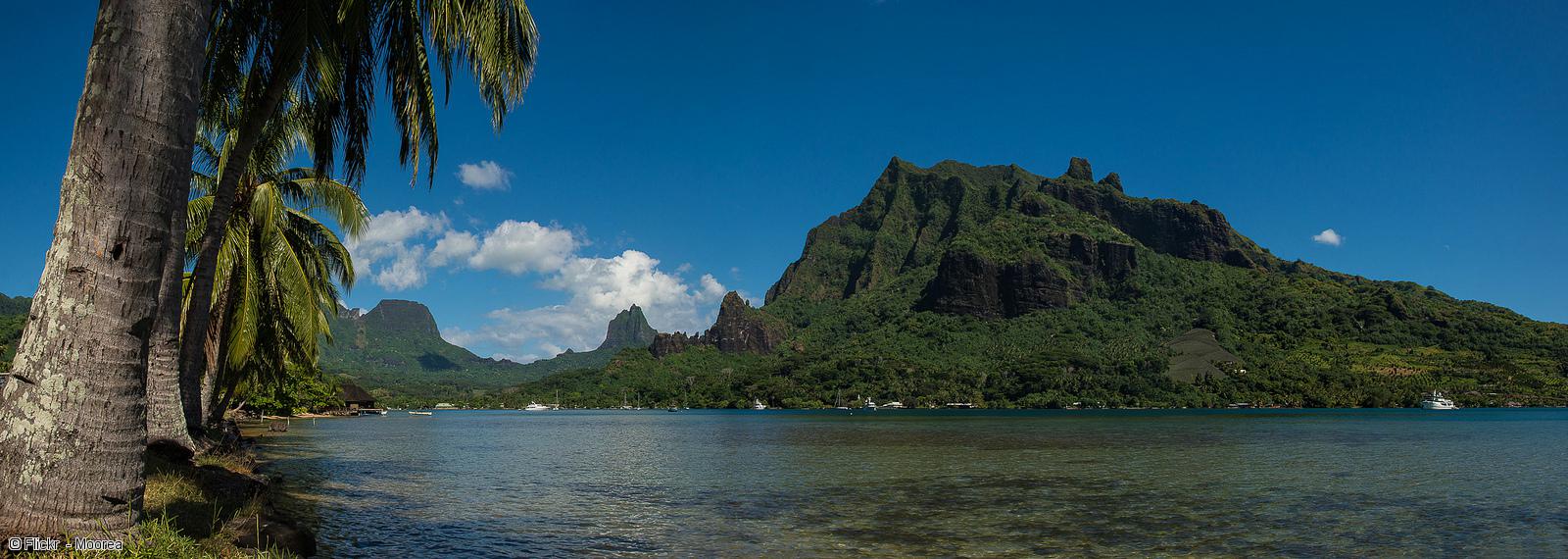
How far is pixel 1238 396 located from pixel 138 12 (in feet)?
647

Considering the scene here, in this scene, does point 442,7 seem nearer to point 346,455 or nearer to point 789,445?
point 346,455

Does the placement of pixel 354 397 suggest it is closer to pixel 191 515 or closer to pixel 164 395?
pixel 164 395

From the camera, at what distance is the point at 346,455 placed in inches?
1363

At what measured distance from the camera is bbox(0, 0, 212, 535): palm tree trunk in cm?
523

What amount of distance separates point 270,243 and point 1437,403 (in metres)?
183

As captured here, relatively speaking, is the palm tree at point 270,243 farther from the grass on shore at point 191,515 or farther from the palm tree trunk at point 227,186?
the grass on shore at point 191,515

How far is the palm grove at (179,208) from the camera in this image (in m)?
5.27

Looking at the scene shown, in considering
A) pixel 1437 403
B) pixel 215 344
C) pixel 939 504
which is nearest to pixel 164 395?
pixel 215 344

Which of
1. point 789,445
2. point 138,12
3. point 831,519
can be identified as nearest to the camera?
point 138,12

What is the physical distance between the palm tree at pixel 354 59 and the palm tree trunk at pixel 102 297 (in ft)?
18.9

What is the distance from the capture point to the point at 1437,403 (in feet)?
475

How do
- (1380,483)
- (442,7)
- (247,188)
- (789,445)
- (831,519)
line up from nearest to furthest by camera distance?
1. (442,7)
2. (831,519)
3. (247,188)
4. (1380,483)
5. (789,445)

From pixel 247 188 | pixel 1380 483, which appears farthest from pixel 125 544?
pixel 1380 483

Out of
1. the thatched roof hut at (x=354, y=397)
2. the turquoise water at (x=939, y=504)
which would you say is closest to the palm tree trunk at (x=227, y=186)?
the turquoise water at (x=939, y=504)
